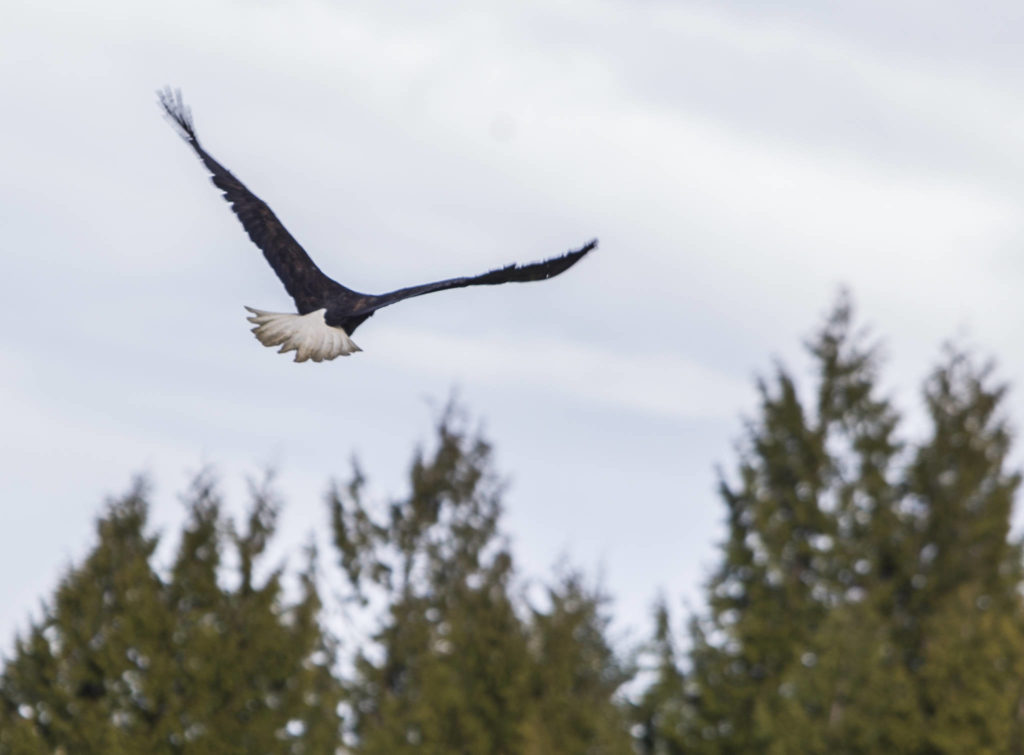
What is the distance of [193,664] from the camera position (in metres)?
31.6

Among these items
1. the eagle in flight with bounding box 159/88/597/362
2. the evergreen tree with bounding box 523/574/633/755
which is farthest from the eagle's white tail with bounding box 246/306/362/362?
the evergreen tree with bounding box 523/574/633/755

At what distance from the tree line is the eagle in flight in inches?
510

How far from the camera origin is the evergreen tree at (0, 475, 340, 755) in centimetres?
3148

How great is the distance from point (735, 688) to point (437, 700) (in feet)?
14.8

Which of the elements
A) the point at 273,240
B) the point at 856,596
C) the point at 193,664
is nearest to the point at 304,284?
the point at 273,240

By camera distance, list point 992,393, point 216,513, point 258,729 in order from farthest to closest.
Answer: point 992,393 → point 216,513 → point 258,729

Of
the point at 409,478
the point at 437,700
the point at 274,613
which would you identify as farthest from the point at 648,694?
the point at 409,478

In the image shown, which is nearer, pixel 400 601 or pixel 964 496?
pixel 400 601

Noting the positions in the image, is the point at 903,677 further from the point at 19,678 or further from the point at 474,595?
the point at 19,678

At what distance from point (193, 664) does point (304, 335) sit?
15.8m

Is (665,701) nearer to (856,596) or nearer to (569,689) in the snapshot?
(569,689)

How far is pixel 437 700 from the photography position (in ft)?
108

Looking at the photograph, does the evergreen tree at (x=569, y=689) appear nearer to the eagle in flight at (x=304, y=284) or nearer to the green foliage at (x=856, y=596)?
the green foliage at (x=856, y=596)

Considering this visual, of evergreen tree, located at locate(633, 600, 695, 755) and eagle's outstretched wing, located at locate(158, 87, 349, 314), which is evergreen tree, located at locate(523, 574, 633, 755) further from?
eagle's outstretched wing, located at locate(158, 87, 349, 314)
